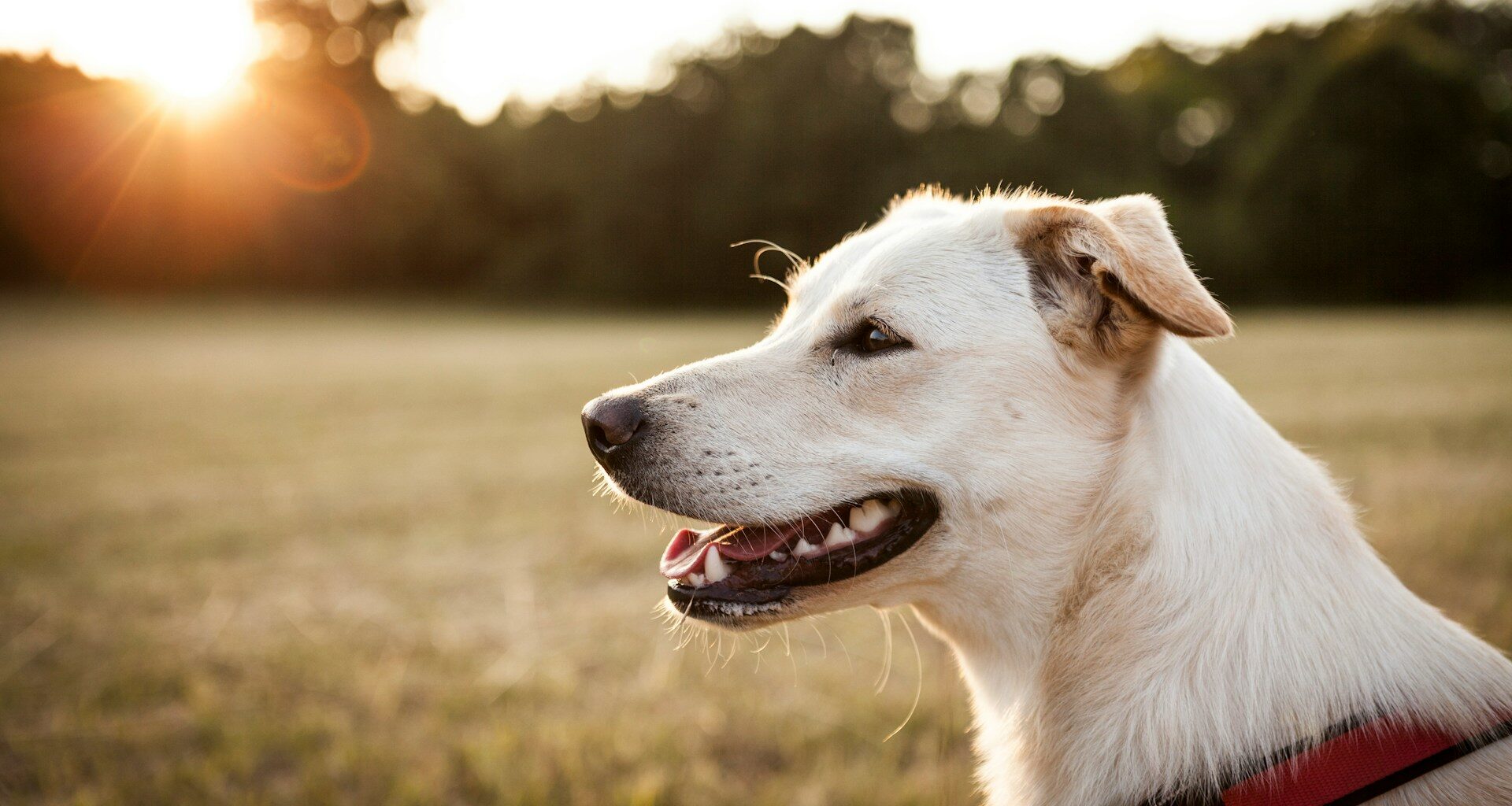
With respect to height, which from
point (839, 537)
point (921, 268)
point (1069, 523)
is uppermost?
point (921, 268)

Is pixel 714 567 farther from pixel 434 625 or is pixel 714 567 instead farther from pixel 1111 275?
pixel 434 625

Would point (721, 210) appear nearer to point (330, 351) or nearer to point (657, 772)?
point (330, 351)

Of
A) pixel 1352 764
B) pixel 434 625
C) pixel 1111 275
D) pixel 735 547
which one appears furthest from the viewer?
pixel 434 625

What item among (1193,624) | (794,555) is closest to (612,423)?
(794,555)

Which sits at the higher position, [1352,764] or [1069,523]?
[1069,523]

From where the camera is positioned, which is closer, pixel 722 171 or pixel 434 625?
pixel 434 625

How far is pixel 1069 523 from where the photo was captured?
216 centimetres

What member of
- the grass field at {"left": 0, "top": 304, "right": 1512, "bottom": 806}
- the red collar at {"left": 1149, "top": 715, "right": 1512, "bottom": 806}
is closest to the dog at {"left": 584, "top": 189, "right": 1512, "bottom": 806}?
the red collar at {"left": 1149, "top": 715, "right": 1512, "bottom": 806}

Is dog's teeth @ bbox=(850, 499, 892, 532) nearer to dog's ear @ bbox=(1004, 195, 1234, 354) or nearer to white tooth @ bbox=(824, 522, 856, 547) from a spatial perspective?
white tooth @ bbox=(824, 522, 856, 547)

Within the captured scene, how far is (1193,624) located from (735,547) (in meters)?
1.13

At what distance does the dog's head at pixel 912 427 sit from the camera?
85.6 inches

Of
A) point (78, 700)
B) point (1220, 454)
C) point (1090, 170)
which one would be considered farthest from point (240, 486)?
point (1090, 170)

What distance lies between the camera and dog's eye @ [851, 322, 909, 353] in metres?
2.39

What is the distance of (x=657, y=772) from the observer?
9.84ft
